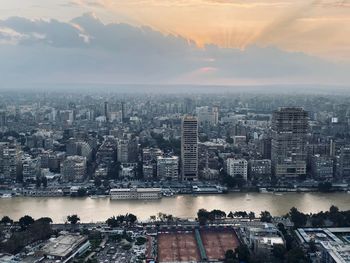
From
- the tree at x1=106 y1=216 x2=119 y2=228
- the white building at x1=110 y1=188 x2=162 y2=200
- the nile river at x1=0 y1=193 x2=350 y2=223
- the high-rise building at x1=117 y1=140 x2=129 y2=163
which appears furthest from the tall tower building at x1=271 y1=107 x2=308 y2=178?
the tree at x1=106 y1=216 x2=119 y2=228

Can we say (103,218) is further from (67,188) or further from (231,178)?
(231,178)

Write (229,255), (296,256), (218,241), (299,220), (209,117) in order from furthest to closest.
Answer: (209,117) < (299,220) < (218,241) < (229,255) < (296,256)

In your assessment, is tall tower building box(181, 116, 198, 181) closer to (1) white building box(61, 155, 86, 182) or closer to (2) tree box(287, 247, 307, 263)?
(1) white building box(61, 155, 86, 182)

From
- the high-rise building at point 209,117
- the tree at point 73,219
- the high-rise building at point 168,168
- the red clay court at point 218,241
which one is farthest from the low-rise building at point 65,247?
the high-rise building at point 209,117

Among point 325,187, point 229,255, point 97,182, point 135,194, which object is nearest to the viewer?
point 229,255

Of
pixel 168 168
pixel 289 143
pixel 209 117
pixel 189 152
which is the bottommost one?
pixel 168 168

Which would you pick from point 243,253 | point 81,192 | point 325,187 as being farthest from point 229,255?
point 325,187

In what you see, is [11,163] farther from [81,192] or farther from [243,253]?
[243,253]
